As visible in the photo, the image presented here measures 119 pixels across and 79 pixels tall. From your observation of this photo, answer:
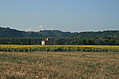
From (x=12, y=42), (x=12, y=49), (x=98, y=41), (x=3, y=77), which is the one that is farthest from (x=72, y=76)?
(x=12, y=42)

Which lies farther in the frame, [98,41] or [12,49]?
[98,41]

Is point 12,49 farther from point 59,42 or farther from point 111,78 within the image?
point 59,42

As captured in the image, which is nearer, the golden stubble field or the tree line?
the golden stubble field

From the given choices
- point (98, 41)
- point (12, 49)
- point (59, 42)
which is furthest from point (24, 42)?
point (12, 49)

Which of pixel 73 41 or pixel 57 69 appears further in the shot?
pixel 73 41

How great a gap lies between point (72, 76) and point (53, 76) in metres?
1.29

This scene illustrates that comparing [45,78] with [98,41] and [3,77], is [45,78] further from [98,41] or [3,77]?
[98,41]

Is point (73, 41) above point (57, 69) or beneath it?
beneath

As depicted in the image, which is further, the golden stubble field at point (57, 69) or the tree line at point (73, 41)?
the tree line at point (73, 41)

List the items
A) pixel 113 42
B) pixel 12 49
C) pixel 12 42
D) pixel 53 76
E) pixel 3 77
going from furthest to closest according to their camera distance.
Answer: pixel 12 42
pixel 113 42
pixel 12 49
pixel 53 76
pixel 3 77

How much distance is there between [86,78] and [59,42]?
93.8m

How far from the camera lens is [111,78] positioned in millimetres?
16688

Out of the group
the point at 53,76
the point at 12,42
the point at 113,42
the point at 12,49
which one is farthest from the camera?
the point at 12,42

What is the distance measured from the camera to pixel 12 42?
106 metres
